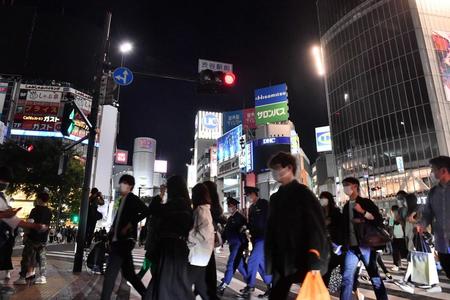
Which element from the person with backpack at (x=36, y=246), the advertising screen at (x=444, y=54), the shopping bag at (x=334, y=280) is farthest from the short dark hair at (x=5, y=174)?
the advertising screen at (x=444, y=54)

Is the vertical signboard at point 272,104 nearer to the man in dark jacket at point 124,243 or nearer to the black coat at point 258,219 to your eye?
the black coat at point 258,219

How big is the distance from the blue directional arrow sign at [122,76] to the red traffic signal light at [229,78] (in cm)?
232

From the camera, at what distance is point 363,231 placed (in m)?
4.44

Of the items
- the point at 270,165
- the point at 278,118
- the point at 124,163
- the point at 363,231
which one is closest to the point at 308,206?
the point at 270,165

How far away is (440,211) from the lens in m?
3.60

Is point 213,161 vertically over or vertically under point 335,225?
over

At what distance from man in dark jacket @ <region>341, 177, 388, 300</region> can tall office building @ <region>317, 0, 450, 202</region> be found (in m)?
36.9

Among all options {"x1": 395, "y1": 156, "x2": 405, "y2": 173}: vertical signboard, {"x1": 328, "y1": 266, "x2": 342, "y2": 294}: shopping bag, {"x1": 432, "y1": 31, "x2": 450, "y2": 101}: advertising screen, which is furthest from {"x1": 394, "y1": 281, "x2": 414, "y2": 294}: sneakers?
{"x1": 432, "y1": 31, "x2": 450, "y2": 101}: advertising screen

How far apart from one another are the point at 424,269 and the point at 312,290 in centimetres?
495

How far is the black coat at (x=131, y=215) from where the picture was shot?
174 inches

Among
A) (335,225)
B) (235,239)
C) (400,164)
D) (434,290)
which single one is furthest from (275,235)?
(400,164)

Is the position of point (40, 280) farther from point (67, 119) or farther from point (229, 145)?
point (229, 145)

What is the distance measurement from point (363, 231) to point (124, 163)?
13183 cm

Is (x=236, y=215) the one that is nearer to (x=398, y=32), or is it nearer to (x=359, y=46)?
(x=398, y=32)
